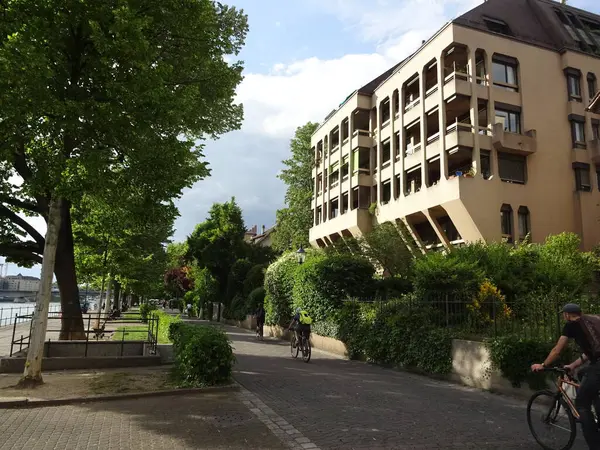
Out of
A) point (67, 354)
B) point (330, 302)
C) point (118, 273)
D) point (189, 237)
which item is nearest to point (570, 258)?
point (330, 302)

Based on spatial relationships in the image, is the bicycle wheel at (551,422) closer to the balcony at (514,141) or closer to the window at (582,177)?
the balcony at (514,141)

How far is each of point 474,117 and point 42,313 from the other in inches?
881

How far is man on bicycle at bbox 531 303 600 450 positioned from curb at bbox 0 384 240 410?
5997 mm

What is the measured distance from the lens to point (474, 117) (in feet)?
81.7

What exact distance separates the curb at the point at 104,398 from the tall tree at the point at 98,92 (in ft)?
11.9

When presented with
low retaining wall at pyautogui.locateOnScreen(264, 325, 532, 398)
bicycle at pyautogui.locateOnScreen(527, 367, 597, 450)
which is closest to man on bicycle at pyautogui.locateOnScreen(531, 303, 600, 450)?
bicycle at pyautogui.locateOnScreen(527, 367, 597, 450)

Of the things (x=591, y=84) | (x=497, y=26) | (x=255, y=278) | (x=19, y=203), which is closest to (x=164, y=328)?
(x=19, y=203)

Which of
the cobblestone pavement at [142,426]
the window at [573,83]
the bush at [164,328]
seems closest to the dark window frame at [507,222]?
the window at [573,83]

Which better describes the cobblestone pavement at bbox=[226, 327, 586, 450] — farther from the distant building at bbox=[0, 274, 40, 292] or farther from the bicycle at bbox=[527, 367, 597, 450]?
the distant building at bbox=[0, 274, 40, 292]

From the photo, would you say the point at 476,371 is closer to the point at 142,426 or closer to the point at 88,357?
the point at 142,426

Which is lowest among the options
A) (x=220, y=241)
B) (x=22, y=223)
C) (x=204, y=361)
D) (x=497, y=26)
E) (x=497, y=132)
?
(x=204, y=361)

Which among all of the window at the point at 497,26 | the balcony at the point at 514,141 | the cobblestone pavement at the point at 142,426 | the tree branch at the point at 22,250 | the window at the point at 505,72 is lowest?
the cobblestone pavement at the point at 142,426

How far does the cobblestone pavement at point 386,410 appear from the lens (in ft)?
19.8

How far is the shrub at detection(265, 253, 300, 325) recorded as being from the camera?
80.4ft
